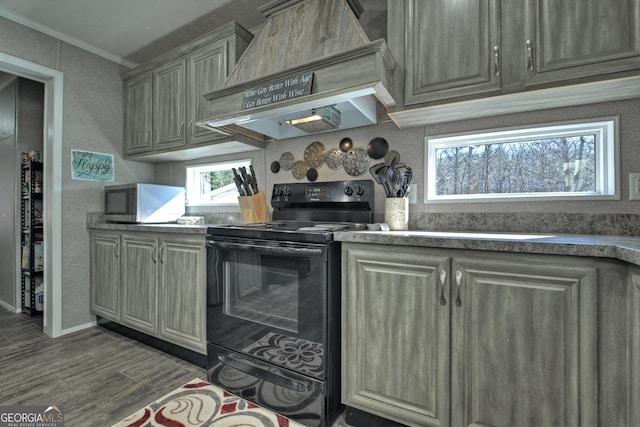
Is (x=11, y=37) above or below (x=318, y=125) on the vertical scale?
above

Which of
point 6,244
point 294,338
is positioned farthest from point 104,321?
point 294,338

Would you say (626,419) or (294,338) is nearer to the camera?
(626,419)

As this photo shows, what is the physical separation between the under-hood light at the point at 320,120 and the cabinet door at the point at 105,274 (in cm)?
182

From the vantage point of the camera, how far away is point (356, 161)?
6.59ft

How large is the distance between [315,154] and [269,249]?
3.02 ft

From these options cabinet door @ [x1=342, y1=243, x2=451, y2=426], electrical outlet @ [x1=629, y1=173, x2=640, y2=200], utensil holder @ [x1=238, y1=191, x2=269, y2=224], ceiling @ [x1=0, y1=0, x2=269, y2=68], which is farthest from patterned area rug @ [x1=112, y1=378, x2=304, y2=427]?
ceiling @ [x1=0, y1=0, x2=269, y2=68]

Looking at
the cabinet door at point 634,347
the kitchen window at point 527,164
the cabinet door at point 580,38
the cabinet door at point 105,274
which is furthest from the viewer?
the cabinet door at point 105,274

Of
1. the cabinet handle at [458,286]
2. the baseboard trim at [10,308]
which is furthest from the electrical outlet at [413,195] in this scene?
the baseboard trim at [10,308]

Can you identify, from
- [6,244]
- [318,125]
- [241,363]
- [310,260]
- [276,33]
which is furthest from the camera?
[6,244]

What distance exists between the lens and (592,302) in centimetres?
99

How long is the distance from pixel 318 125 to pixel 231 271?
112 cm

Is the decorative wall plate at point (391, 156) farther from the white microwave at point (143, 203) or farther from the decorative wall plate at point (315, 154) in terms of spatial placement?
the white microwave at point (143, 203)

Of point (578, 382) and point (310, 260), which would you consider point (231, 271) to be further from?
point (578, 382)

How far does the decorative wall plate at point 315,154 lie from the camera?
2156 mm
